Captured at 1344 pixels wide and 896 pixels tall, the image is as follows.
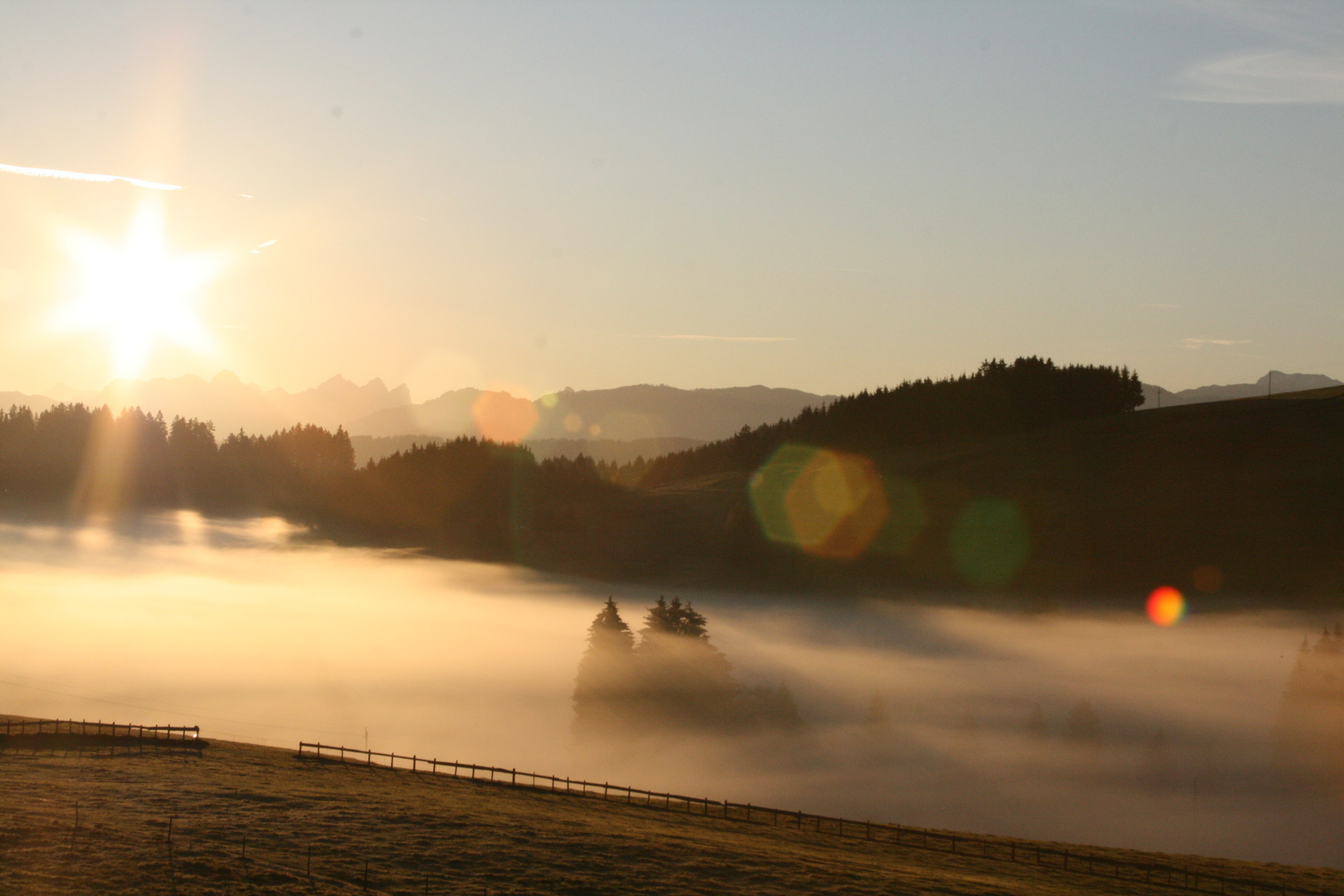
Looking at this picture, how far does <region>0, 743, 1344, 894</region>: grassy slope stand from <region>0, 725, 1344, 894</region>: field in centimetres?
12

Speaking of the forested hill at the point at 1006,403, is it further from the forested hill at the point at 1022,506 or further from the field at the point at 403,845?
the field at the point at 403,845

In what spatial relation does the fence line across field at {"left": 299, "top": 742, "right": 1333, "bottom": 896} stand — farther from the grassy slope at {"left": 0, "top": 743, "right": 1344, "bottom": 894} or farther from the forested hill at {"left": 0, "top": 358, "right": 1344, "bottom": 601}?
the forested hill at {"left": 0, "top": 358, "right": 1344, "bottom": 601}

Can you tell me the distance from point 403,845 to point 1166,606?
105m

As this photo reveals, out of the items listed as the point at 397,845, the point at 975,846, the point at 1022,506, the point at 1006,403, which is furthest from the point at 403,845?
the point at 1006,403

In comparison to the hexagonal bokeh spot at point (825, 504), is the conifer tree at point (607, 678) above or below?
below

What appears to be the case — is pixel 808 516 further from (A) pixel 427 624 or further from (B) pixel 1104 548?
(A) pixel 427 624

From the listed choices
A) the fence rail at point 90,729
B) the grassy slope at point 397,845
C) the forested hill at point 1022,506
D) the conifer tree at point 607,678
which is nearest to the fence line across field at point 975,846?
the grassy slope at point 397,845

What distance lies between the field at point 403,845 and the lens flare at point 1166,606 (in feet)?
224

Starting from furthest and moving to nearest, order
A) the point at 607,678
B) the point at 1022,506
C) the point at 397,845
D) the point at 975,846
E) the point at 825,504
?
the point at 825,504 < the point at 1022,506 < the point at 607,678 < the point at 975,846 < the point at 397,845

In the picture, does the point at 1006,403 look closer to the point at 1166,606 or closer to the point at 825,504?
the point at 825,504

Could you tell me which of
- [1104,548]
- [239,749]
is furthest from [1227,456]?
[239,749]

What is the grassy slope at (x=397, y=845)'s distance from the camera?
3362 centimetres

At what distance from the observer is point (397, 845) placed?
133ft

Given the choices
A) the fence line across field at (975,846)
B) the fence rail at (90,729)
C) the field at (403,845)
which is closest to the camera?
the field at (403,845)
